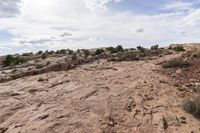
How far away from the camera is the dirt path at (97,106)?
11875mm

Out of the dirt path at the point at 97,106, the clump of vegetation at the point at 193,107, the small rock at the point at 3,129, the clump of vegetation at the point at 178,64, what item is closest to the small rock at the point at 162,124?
the dirt path at the point at 97,106

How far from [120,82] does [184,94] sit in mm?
A: 3958

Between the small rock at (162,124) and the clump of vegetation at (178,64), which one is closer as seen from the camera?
the small rock at (162,124)

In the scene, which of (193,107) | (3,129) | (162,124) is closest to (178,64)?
(193,107)

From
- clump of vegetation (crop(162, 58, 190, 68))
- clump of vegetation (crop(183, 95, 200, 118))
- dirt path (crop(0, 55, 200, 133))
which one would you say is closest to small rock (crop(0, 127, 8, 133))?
dirt path (crop(0, 55, 200, 133))

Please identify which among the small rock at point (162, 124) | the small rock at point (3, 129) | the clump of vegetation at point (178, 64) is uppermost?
the clump of vegetation at point (178, 64)

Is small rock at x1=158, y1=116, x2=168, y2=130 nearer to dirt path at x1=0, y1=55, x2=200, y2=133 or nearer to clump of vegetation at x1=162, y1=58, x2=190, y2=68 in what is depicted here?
dirt path at x1=0, y1=55, x2=200, y2=133

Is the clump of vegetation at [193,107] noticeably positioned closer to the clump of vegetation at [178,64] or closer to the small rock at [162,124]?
the small rock at [162,124]

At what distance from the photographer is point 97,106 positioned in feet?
45.3

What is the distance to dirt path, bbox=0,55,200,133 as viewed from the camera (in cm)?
1188

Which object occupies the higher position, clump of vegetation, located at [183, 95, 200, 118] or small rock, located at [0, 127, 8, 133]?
clump of vegetation, located at [183, 95, 200, 118]

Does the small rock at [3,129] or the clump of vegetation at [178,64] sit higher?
the clump of vegetation at [178,64]

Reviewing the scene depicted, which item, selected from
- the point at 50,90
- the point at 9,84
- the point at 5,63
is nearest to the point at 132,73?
the point at 50,90

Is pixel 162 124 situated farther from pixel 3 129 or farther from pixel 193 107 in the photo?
pixel 3 129
